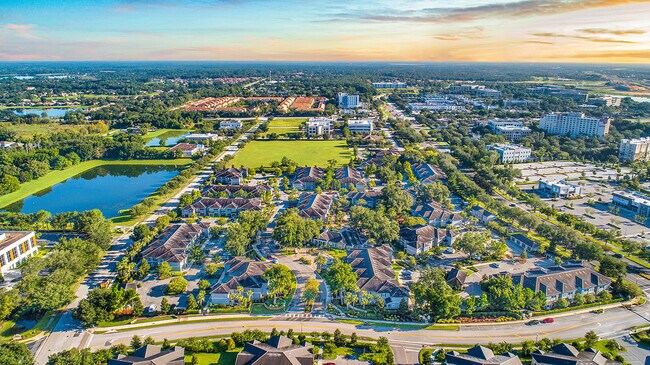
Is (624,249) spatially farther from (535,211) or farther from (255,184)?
(255,184)

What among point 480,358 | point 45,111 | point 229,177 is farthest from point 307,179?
point 45,111

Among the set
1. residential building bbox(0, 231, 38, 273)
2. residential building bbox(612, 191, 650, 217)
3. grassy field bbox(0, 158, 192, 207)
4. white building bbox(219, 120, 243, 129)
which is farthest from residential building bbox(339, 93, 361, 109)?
residential building bbox(0, 231, 38, 273)

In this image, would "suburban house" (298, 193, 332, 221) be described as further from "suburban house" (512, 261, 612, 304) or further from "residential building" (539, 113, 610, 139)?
"residential building" (539, 113, 610, 139)

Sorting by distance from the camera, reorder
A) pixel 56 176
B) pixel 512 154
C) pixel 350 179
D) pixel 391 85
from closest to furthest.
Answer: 1. pixel 350 179
2. pixel 56 176
3. pixel 512 154
4. pixel 391 85

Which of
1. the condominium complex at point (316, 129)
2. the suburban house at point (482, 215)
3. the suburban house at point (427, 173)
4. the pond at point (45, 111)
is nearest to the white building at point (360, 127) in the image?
the condominium complex at point (316, 129)

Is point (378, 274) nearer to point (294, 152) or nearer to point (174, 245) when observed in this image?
point (174, 245)

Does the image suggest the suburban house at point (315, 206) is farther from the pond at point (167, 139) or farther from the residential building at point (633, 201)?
the pond at point (167, 139)
